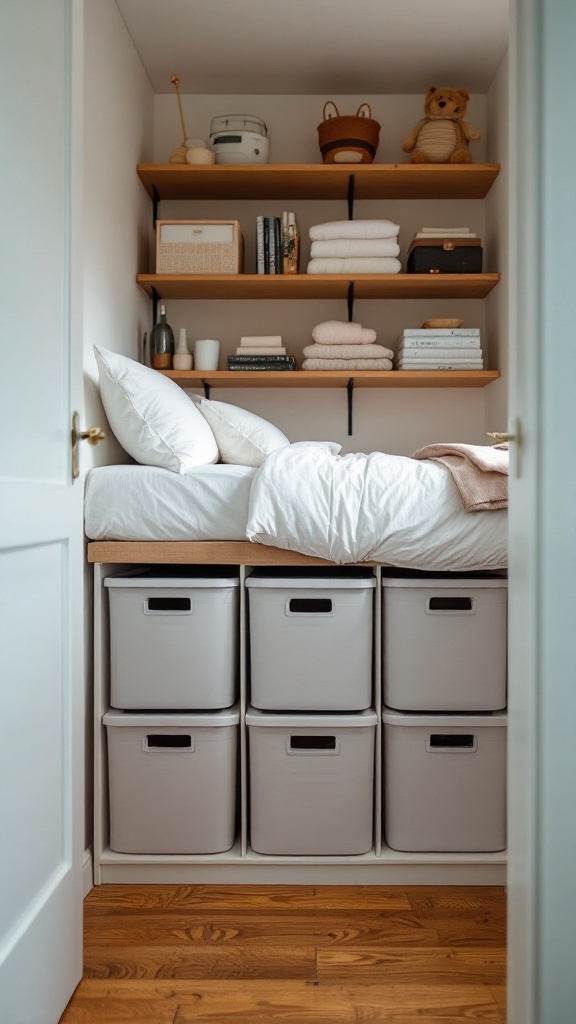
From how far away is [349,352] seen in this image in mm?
2811

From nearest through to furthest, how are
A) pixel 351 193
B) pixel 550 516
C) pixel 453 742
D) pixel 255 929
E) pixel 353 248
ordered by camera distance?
pixel 550 516
pixel 255 929
pixel 453 742
pixel 353 248
pixel 351 193

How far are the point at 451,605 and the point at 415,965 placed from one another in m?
0.80

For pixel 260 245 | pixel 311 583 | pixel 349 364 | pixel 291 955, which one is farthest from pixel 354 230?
pixel 291 955

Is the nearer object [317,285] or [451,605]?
[451,605]

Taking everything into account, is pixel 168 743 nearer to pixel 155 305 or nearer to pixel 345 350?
pixel 345 350

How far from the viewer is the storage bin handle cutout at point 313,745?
1984 mm

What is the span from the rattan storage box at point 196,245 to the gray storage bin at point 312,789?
1579 millimetres

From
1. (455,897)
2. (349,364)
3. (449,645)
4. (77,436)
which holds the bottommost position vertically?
(455,897)

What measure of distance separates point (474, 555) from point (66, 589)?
0.95 meters

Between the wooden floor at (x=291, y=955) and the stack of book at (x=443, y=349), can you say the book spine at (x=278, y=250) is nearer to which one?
the stack of book at (x=443, y=349)

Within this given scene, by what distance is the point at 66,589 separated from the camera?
1.51 metres

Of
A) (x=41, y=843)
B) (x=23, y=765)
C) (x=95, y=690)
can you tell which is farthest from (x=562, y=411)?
(x=95, y=690)

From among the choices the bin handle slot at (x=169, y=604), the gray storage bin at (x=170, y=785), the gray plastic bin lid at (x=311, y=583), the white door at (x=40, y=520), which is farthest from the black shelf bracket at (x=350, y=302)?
the gray storage bin at (x=170, y=785)

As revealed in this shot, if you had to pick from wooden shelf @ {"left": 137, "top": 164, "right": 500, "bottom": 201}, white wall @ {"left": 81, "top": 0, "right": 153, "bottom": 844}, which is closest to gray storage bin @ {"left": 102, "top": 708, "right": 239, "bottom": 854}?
white wall @ {"left": 81, "top": 0, "right": 153, "bottom": 844}
